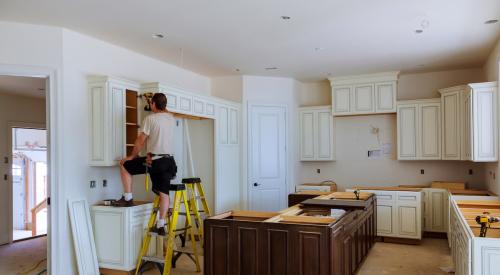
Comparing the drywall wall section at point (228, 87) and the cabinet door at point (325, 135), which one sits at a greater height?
the drywall wall section at point (228, 87)

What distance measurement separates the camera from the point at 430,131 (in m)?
6.61

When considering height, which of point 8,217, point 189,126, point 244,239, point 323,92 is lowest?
point 8,217

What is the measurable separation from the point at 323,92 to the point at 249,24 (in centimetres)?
375

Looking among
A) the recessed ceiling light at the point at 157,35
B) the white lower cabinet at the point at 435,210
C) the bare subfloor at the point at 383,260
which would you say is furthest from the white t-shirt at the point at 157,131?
the white lower cabinet at the point at 435,210

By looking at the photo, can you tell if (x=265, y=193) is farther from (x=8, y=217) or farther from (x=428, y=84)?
(x=8, y=217)

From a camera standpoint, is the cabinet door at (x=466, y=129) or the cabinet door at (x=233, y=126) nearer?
the cabinet door at (x=466, y=129)

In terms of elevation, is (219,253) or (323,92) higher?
(323,92)

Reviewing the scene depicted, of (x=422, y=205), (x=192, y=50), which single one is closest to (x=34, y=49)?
(x=192, y=50)

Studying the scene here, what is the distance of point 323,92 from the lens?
773 cm

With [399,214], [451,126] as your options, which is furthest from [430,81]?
[399,214]

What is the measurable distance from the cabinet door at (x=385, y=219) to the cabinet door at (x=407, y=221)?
9 centimetres

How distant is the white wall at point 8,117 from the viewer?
6750 millimetres

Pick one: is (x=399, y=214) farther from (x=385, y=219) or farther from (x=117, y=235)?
A: (x=117, y=235)

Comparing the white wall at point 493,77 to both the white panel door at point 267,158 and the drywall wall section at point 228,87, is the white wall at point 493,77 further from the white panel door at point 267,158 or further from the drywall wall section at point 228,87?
the drywall wall section at point 228,87
